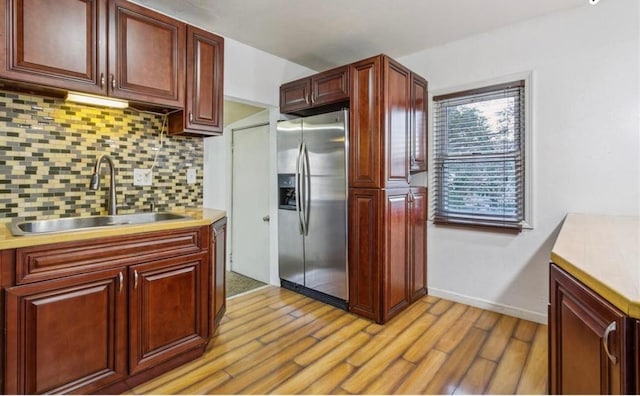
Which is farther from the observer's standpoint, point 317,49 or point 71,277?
point 317,49

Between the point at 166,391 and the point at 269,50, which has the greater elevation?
the point at 269,50

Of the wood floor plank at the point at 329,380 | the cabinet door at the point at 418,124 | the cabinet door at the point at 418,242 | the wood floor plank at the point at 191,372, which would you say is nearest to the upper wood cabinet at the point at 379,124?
the cabinet door at the point at 418,124

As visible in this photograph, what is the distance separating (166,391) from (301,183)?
1.90 m

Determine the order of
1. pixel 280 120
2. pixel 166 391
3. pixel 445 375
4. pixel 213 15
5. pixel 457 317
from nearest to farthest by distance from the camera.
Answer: pixel 166 391 → pixel 445 375 → pixel 213 15 → pixel 457 317 → pixel 280 120

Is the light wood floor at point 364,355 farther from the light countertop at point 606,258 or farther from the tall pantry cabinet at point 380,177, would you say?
the light countertop at point 606,258

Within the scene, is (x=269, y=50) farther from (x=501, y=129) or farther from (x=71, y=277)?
(x=71, y=277)

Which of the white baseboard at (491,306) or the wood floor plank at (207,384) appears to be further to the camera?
the white baseboard at (491,306)

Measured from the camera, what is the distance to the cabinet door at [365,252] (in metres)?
2.54

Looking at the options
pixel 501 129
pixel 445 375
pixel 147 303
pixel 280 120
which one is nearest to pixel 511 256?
pixel 501 129

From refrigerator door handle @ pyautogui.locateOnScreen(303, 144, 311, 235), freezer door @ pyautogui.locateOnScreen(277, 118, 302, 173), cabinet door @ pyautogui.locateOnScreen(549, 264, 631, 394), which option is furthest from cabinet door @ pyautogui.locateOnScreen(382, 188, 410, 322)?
cabinet door @ pyautogui.locateOnScreen(549, 264, 631, 394)

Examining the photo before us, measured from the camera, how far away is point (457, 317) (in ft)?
8.64

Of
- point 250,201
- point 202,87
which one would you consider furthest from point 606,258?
point 250,201

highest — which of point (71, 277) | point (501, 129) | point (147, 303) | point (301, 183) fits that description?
point (501, 129)

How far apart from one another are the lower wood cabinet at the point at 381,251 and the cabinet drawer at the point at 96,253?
133 centimetres
